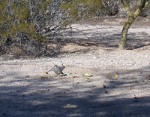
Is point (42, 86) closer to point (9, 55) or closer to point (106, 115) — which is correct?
point (106, 115)

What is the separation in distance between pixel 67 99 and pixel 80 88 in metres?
1.13

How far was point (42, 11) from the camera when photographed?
17.8m

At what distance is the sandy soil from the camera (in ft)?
29.8

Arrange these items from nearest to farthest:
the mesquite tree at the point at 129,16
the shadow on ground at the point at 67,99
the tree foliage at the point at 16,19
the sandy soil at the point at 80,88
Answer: the shadow on ground at the point at 67,99 < the sandy soil at the point at 80,88 < the tree foliage at the point at 16,19 < the mesquite tree at the point at 129,16

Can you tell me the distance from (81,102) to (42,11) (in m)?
8.34

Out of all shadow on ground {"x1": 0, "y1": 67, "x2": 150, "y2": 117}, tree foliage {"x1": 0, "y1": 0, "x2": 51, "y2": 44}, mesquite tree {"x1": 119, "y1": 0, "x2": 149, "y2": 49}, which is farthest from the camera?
mesquite tree {"x1": 119, "y1": 0, "x2": 149, "y2": 49}

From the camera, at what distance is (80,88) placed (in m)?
11.2

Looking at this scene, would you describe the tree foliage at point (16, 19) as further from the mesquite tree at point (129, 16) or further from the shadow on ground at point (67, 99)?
the shadow on ground at point (67, 99)

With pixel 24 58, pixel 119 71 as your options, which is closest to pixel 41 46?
pixel 24 58

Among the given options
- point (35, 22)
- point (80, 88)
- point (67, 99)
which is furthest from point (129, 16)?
point (67, 99)

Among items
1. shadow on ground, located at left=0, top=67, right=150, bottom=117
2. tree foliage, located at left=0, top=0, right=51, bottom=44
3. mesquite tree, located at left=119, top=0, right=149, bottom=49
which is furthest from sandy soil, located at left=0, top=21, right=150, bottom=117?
mesquite tree, located at left=119, top=0, right=149, bottom=49

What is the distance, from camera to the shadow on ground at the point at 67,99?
8883 millimetres

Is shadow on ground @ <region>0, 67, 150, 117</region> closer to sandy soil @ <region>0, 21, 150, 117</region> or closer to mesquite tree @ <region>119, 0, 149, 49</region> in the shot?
sandy soil @ <region>0, 21, 150, 117</region>

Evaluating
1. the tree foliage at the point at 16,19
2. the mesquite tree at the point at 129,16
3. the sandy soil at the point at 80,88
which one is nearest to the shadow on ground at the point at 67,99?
the sandy soil at the point at 80,88
